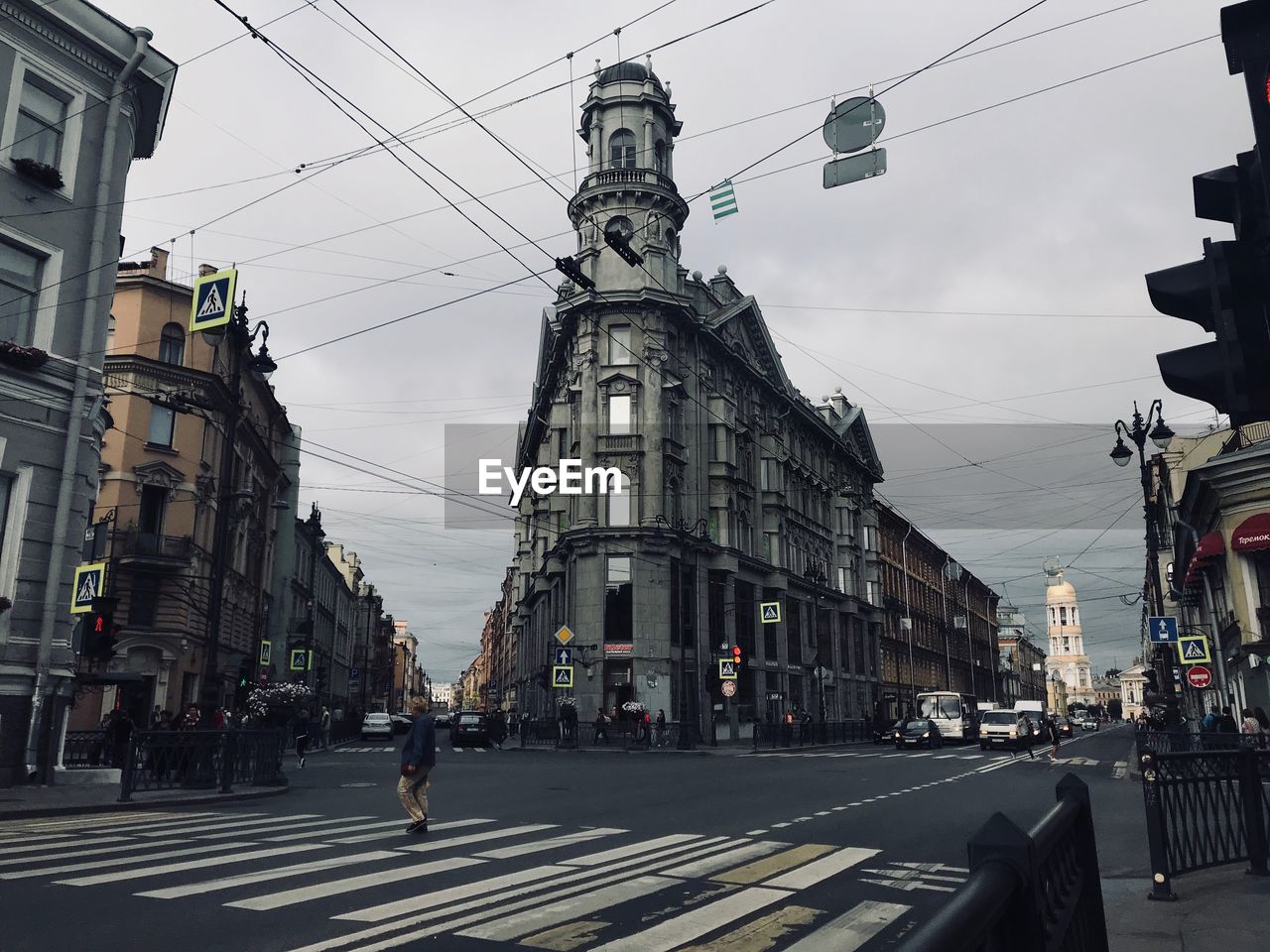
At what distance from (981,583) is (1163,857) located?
120746 millimetres

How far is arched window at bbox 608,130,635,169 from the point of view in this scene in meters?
48.8

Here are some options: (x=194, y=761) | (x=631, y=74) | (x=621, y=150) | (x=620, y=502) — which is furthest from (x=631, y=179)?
(x=194, y=761)

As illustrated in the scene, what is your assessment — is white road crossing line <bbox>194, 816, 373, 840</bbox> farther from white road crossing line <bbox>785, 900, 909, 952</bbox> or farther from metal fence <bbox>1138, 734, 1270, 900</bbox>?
metal fence <bbox>1138, 734, 1270, 900</bbox>

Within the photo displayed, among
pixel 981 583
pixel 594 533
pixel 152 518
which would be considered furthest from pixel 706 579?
pixel 981 583

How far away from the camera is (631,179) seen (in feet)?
158

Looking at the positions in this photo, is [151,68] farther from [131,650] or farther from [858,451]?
[858,451]

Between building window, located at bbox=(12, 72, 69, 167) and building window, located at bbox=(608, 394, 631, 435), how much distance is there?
29306mm

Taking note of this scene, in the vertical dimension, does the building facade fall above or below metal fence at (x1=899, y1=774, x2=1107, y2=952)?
above

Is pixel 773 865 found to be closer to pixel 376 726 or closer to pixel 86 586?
pixel 86 586

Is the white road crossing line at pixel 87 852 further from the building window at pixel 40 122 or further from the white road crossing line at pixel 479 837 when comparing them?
the building window at pixel 40 122

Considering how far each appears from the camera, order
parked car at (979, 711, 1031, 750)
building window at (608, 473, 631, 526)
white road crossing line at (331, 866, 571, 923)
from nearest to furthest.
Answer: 1. white road crossing line at (331, 866, 571, 923)
2. parked car at (979, 711, 1031, 750)
3. building window at (608, 473, 631, 526)

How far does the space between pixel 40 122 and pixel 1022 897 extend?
78.3 ft

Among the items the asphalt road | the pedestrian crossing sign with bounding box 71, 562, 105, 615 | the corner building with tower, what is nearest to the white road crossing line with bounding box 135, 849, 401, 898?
the asphalt road

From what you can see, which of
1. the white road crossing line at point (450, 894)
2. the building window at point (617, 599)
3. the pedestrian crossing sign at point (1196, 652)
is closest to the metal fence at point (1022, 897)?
the white road crossing line at point (450, 894)
